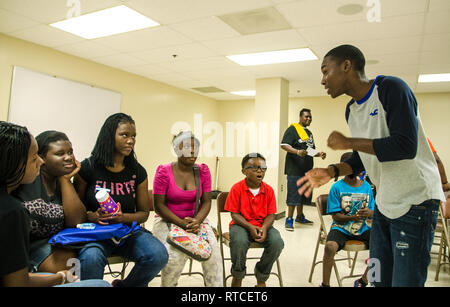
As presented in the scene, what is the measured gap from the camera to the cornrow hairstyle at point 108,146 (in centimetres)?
221

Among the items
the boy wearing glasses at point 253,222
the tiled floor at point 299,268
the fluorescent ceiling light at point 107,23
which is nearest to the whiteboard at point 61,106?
the fluorescent ceiling light at point 107,23

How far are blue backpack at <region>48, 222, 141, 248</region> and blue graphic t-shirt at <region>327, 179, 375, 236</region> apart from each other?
1721mm

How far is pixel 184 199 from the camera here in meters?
2.56

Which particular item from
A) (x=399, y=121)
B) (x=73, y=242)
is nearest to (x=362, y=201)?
(x=399, y=121)

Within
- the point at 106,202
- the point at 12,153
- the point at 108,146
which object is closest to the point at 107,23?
the point at 108,146

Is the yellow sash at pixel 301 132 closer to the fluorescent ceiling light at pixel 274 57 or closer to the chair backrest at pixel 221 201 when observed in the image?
the fluorescent ceiling light at pixel 274 57

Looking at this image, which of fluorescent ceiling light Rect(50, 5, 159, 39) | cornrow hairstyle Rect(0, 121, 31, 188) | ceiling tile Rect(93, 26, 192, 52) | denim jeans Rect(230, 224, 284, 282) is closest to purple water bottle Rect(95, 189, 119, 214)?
cornrow hairstyle Rect(0, 121, 31, 188)

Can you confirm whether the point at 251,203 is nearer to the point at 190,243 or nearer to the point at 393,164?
the point at 190,243

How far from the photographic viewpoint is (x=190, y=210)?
2578 millimetres

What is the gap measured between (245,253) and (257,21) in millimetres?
2663

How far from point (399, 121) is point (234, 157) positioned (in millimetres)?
8143

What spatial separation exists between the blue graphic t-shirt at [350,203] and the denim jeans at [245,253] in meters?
0.60

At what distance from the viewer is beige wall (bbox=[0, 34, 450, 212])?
467cm
